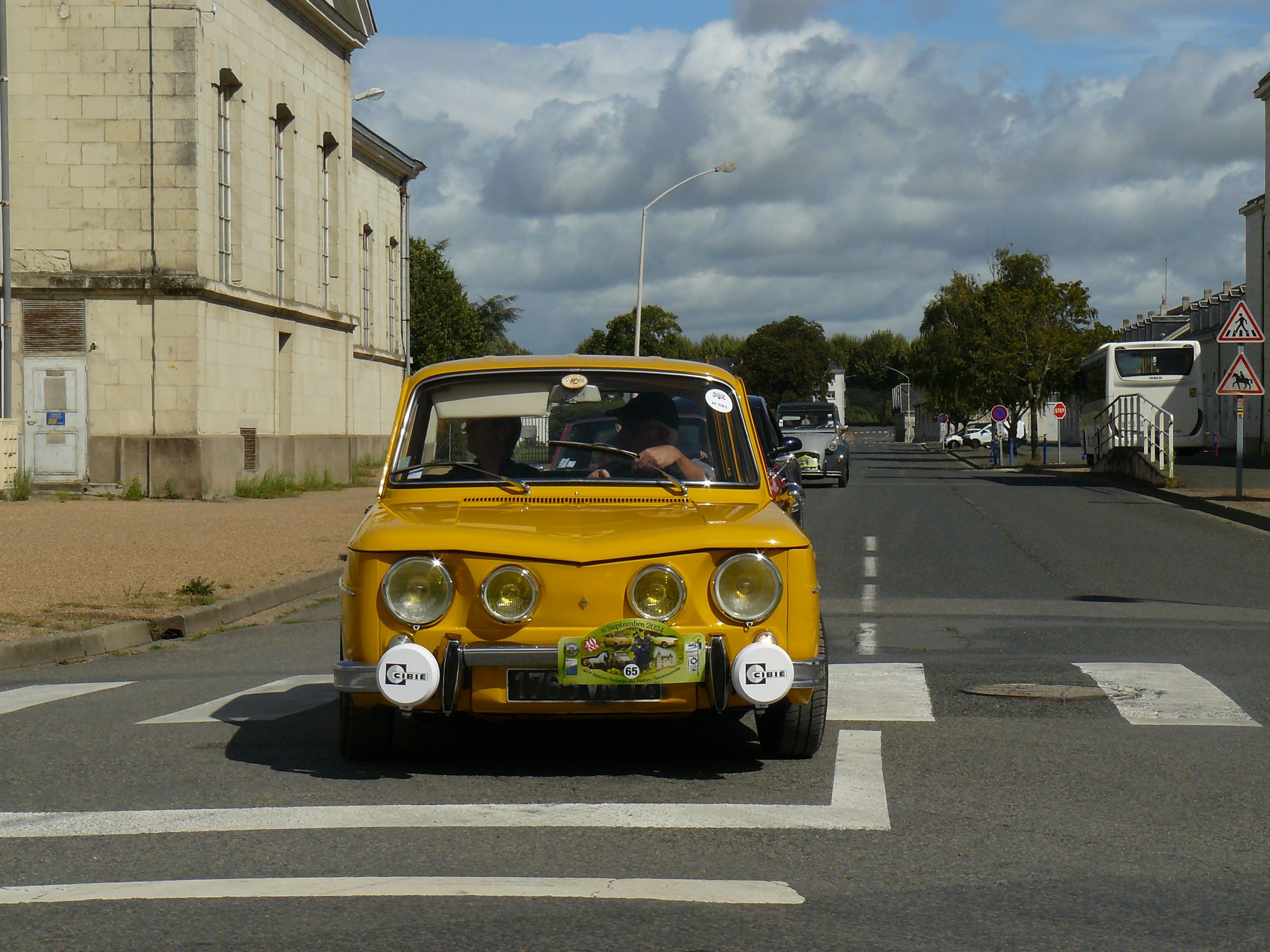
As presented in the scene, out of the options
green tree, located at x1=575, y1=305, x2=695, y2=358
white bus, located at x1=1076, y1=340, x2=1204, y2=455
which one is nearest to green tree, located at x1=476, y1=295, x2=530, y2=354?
green tree, located at x1=575, y1=305, x2=695, y2=358

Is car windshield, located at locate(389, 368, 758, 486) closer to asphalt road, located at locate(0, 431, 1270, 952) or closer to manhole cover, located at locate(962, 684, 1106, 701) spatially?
asphalt road, located at locate(0, 431, 1270, 952)

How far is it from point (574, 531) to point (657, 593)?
42 cm

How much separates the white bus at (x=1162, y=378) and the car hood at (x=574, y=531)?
135 ft

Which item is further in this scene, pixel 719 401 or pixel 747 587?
pixel 719 401

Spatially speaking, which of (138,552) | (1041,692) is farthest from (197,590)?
(1041,692)

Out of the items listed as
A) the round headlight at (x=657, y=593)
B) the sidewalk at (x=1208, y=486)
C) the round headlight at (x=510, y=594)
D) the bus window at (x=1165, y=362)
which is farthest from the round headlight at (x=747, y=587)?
the bus window at (x=1165, y=362)

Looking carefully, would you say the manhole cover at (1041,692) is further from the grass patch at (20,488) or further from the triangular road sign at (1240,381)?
the grass patch at (20,488)

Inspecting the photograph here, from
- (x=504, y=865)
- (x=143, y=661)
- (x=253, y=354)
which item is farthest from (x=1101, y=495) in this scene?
(x=504, y=865)

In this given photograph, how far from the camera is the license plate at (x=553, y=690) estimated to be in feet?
18.0

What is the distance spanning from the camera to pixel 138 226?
1069 inches

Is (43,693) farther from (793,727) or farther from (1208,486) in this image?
(1208,486)

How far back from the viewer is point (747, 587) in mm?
5586

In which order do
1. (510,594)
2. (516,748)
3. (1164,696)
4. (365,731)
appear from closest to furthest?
1. (510,594)
2. (365,731)
3. (516,748)
4. (1164,696)

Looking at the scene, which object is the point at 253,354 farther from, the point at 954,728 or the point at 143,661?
the point at 954,728
